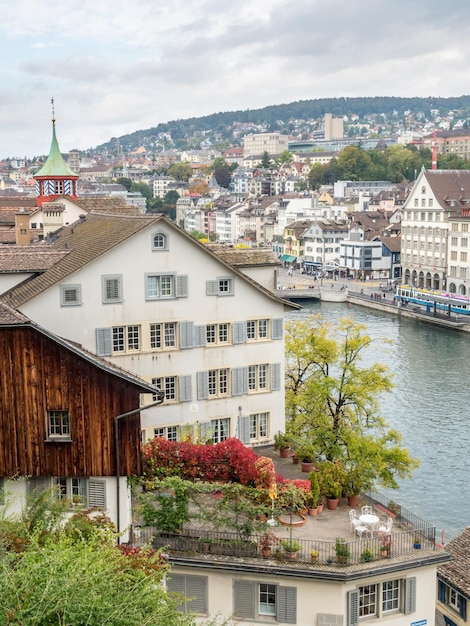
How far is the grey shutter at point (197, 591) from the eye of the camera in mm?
17922

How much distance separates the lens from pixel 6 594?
10562mm

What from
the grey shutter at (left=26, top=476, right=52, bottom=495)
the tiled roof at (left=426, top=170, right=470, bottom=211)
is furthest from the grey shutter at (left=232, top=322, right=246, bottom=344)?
the tiled roof at (left=426, top=170, right=470, bottom=211)

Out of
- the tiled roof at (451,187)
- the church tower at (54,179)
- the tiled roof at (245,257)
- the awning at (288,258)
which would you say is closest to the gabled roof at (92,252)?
the tiled roof at (245,257)

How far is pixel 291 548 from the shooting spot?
58.6ft

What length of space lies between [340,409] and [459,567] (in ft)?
24.9

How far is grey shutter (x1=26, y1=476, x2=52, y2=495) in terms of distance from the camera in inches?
712

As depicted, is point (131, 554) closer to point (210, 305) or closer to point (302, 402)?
point (210, 305)

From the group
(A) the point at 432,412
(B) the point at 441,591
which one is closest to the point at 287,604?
(B) the point at 441,591

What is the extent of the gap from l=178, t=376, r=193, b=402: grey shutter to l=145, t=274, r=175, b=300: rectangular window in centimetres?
267

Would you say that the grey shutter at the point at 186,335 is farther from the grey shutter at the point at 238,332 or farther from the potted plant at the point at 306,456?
the potted plant at the point at 306,456

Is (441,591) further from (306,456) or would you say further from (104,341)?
(104,341)

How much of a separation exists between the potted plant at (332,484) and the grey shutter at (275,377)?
24.4 ft

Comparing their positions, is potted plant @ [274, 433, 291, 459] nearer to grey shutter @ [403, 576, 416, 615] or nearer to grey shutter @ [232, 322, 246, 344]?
grey shutter @ [232, 322, 246, 344]

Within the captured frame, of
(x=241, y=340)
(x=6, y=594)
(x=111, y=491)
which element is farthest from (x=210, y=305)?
(x=6, y=594)
